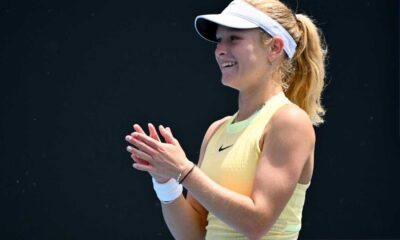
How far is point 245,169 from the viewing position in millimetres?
2217

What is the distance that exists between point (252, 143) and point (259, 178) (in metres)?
0.13

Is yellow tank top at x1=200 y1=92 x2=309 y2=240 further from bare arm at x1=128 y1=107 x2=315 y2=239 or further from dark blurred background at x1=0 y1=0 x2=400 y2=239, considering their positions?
dark blurred background at x1=0 y1=0 x2=400 y2=239

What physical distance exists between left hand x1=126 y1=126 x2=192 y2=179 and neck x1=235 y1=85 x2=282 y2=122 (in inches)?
14.7

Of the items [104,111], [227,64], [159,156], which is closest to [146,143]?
[159,156]

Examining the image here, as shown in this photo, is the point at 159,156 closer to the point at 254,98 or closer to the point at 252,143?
the point at 252,143

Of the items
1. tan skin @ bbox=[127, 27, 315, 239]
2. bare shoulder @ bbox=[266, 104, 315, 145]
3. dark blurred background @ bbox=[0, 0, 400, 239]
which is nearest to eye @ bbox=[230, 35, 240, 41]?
tan skin @ bbox=[127, 27, 315, 239]

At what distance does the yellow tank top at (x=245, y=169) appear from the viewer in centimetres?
222

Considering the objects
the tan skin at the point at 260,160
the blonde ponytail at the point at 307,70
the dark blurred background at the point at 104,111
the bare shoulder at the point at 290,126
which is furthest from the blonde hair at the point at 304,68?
the dark blurred background at the point at 104,111

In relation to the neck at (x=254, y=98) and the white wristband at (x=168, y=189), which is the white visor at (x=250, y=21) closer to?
the neck at (x=254, y=98)

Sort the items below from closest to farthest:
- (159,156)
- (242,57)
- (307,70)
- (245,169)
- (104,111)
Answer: (159,156)
(245,169)
(242,57)
(307,70)
(104,111)

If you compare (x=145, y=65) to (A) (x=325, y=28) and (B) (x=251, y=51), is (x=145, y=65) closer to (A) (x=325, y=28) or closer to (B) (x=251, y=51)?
(A) (x=325, y=28)

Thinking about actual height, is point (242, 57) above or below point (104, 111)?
above

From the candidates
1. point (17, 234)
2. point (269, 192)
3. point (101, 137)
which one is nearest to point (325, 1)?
point (101, 137)

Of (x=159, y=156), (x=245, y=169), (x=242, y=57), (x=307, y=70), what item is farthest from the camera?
(x=307, y=70)
